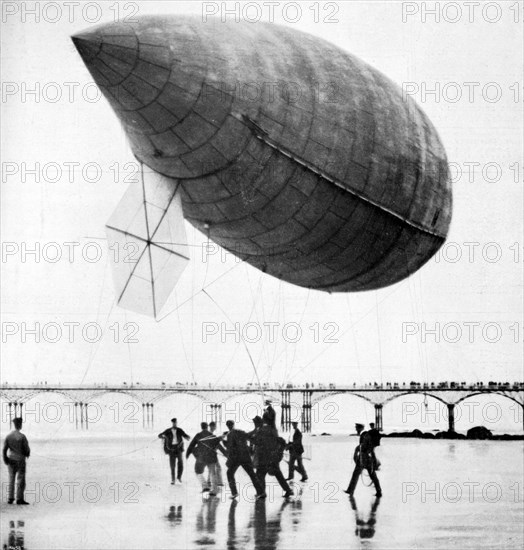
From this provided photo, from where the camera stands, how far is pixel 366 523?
1170 centimetres

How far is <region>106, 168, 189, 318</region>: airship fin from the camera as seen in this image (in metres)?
13.7

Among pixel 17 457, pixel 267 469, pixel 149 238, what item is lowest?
pixel 267 469

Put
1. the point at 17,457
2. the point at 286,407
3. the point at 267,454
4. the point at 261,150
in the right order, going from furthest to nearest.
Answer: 1. the point at 286,407
2. the point at 267,454
3. the point at 17,457
4. the point at 261,150

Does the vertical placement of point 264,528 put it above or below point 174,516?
above

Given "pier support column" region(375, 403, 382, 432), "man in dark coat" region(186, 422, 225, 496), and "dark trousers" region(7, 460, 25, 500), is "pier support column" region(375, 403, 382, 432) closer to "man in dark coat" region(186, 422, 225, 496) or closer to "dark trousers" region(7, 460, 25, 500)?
"man in dark coat" region(186, 422, 225, 496)

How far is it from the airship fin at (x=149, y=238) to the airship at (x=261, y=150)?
22 mm

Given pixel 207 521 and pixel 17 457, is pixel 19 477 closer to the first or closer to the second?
pixel 17 457

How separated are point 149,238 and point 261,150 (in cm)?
244

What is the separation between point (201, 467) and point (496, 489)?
5.95 metres

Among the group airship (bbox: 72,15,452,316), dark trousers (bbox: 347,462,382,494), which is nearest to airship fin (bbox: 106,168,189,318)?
airship (bbox: 72,15,452,316)

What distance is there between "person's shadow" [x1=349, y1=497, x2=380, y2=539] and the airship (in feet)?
14.4

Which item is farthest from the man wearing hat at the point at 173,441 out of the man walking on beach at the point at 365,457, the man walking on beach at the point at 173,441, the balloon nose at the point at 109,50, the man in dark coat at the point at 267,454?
the balloon nose at the point at 109,50

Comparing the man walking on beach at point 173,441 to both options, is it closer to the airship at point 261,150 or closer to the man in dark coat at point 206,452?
the man in dark coat at point 206,452

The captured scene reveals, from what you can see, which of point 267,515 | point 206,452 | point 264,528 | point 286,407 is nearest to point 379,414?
point 286,407
